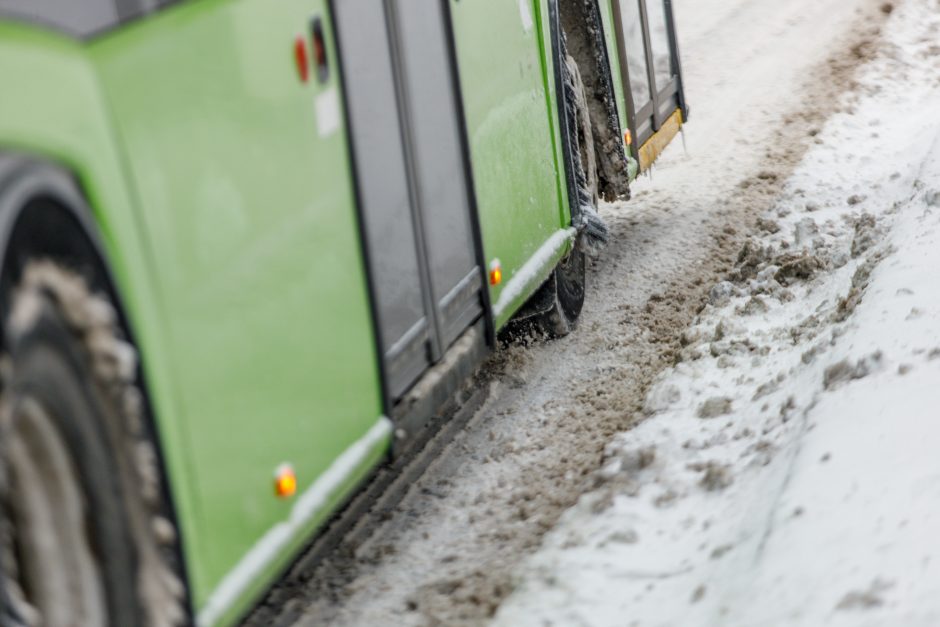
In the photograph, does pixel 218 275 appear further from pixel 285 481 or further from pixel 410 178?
pixel 410 178

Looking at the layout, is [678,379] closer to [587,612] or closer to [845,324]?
[845,324]

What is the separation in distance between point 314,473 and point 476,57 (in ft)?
7.60

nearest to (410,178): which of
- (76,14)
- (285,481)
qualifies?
(76,14)

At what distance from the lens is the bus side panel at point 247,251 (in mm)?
3459

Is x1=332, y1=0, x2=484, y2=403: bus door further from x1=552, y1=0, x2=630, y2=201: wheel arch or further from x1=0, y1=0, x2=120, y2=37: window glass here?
x1=552, y1=0, x2=630, y2=201: wheel arch

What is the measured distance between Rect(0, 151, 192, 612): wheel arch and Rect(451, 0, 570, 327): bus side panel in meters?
2.75

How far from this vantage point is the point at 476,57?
5965mm

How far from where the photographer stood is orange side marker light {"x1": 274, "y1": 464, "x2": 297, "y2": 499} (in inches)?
156

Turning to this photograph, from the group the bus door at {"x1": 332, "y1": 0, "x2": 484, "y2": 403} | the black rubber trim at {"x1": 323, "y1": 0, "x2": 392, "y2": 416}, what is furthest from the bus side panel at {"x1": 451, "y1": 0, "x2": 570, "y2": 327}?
the black rubber trim at {"x1": 323, "y1": 0, "x2": 392, "y2": 416}

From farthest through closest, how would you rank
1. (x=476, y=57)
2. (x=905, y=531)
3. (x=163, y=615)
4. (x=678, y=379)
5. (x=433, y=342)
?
1. (x=678, y=379)
2. (x=476, y=57)
3. (x=433, y=342)
4. (x=905, y=531)
5. (x=163, y=615)

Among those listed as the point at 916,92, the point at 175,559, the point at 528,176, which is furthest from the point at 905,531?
the point at 916,92

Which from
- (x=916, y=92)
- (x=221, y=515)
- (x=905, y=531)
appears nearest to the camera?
(x=221, y=515)

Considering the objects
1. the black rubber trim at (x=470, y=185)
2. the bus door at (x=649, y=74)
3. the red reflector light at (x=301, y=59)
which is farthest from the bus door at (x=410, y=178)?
the bus door at (x=649, y=74)

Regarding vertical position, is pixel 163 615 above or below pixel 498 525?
above
